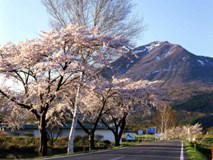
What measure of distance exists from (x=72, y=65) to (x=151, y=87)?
14.6m

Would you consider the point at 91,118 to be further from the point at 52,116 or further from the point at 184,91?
the point at 184,91

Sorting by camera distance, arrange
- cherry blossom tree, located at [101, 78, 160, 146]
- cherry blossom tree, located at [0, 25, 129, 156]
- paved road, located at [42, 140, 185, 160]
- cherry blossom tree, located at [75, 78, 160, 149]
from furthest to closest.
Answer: cherry blossom tree, located at [101, 78, 160, 146]
cherry blossom tree, located at [75, 78, 160, 149]
cherry blossom tree, located at [0, 25, 129, 156]
paved road, located at [42, 140, 185, 160]

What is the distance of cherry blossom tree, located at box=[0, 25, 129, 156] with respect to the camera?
2155cm

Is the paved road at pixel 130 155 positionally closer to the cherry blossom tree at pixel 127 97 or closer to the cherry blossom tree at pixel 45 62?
the cherry blossom tree at pixel 45 62

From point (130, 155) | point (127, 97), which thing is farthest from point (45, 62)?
point (127, 97)

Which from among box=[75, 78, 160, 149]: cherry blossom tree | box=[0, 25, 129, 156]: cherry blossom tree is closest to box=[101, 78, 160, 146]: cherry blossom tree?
box=[75, 78, 160, 149]: cherry blossom tree

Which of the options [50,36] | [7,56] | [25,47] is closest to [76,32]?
[50,36]

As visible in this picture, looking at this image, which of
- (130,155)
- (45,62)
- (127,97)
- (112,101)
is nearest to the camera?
(130,155)

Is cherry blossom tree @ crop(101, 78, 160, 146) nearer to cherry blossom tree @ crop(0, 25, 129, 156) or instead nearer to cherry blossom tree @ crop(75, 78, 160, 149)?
cherry blossom tree @ crop(75, 78, 160, 149)

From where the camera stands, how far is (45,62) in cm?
2203

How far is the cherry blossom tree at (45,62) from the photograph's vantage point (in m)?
21.5

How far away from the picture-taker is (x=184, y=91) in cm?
15950

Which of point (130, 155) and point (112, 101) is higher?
point (112, 101)

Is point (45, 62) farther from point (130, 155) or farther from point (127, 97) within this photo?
point (127, 97)
